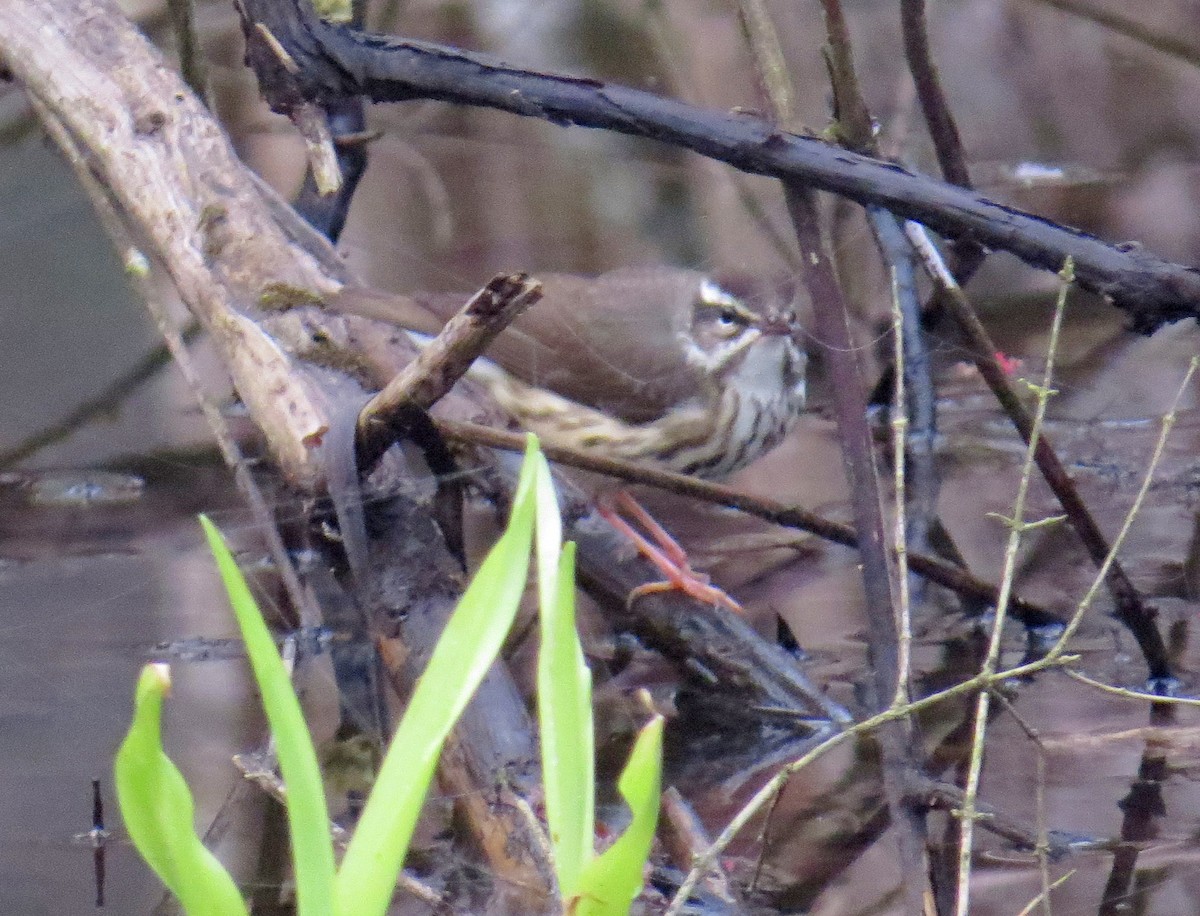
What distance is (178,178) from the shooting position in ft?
12.2

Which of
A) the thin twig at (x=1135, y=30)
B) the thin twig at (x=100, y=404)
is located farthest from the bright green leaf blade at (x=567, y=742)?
the thin twig at (x=1135, y=30)

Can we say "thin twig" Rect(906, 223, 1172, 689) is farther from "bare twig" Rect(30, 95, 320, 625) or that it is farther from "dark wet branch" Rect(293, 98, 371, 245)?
"dark wet branch" Rect(293, 98, 371, 245)

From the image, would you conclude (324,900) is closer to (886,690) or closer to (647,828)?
(647,828)

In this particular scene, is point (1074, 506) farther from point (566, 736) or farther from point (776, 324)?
point (566, 736)

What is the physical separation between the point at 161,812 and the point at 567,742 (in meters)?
0.40

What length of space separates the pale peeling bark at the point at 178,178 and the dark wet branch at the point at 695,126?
50 cm

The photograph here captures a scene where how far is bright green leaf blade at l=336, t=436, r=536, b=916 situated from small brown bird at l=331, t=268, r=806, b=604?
2.53 metres

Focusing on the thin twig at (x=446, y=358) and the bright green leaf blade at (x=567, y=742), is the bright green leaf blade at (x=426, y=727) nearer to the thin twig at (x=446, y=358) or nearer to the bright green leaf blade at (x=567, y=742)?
the bright green leaf blade at (x=567, y=742)

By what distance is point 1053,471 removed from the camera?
3.61 meters

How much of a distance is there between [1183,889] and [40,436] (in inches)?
154

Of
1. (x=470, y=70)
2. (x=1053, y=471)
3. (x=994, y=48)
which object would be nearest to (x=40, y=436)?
(x=470, y=70)

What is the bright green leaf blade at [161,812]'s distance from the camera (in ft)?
5.10

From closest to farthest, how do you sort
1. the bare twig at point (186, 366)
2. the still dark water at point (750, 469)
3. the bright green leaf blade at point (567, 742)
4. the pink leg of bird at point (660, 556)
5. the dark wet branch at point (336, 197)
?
the bright green leaf blade at point (567, 742)
the still dark water at point (750, 469)
the bare twig at point (186, 366)
the pink leg of bird at point (660, 556)
the dark wet branch at point (336, 197)

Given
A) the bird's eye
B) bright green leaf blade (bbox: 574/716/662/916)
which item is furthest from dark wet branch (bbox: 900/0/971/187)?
bright green leaf blade (bbox: 574/716/662/916)
